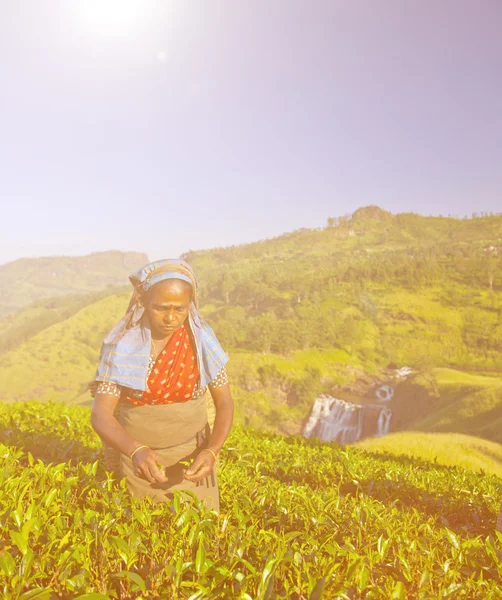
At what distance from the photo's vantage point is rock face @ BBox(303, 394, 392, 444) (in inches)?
2495

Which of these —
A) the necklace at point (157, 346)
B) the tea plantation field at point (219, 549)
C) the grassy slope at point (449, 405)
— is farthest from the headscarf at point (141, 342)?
the grassy slope at point (449, 405)

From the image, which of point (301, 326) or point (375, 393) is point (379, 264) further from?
point (375, 393)

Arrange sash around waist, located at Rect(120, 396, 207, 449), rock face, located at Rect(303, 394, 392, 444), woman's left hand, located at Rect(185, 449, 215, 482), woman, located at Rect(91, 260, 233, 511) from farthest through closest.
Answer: rock face, located at Rect(303, 394, 392, 444)
sash around waist, located at Rect(120, 396, 207, 449)
woman, located at Rect(91, 260, 233, 511)
woman's left hand, located at Rect(185, 449, 215, 482)

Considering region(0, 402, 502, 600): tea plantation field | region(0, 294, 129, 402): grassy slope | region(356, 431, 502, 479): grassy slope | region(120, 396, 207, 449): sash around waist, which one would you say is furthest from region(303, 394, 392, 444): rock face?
region(0, 402, 502, 600): tea plantation field

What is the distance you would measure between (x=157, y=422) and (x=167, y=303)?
2.99 ft

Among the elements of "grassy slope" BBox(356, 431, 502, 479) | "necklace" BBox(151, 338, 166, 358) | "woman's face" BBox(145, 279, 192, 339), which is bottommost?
"grassy slope" BBox(356, 431, 502, 479)

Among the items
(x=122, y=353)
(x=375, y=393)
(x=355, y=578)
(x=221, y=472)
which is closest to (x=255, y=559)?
(x=355, y=578)

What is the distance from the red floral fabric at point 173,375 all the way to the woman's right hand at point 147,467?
475 mm

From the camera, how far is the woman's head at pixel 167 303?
306cm

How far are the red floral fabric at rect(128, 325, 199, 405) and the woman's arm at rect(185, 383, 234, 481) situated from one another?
245 millimetres

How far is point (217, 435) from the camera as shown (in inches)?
126

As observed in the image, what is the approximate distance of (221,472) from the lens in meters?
4.03

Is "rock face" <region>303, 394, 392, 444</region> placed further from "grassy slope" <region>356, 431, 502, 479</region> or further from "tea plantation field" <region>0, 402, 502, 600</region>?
"tea plantation field" <region>0, 402, 502, 600</region>

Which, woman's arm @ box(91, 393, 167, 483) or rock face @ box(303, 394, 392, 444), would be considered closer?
woman's arm @ box(91, 393, 167, 483)
